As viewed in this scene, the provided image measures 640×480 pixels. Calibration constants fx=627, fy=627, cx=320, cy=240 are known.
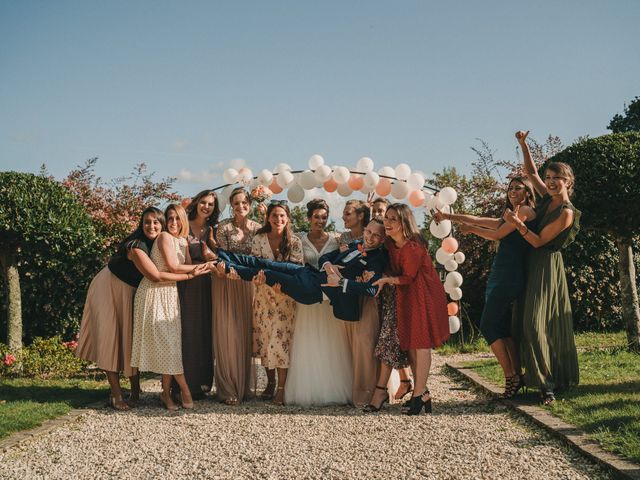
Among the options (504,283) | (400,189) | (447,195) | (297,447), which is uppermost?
(400,189)

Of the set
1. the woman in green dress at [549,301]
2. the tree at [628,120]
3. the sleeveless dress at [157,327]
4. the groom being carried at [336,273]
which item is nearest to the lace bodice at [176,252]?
the sleeveless dress at [157,327]

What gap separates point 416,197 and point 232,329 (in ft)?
8.88

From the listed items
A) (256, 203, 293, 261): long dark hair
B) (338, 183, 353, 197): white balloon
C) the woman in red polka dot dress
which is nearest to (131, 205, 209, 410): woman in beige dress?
(256, 203, 293, 261): long dark hair

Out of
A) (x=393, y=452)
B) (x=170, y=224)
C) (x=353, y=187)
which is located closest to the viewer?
(x=393, y=452)

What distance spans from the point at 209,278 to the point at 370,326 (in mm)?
1815

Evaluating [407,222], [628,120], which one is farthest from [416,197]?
[628,120]

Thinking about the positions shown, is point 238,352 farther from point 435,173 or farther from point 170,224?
point 435,173

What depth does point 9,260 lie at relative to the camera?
8.31m

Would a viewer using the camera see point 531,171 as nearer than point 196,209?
Yes

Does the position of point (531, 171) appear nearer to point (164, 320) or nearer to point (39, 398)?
point (164, 320)

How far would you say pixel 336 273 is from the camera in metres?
6.12

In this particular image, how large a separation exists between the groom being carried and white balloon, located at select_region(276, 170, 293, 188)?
155cm

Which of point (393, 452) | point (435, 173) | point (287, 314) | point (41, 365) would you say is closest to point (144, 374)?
point (41, 365)

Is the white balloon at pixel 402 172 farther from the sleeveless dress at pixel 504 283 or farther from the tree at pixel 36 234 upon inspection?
the tree at pixel 36 234
